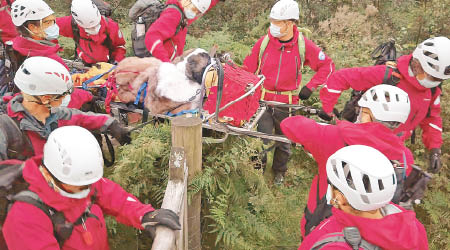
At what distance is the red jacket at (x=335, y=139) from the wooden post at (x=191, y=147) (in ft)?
3.15

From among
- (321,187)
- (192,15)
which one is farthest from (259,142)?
(192,15)

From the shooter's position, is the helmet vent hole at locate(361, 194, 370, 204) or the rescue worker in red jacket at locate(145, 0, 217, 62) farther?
the rescue worker in red jacket at locate(145, 0, 217, 62)

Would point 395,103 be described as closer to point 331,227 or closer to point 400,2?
point 331,227

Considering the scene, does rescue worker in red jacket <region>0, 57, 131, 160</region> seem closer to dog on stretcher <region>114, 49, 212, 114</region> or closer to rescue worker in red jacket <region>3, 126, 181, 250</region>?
rescue worker in red jacket <region>3, 126, 181, 250</region>

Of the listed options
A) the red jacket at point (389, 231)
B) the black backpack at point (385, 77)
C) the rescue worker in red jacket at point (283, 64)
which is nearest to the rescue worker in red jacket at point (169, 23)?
the rescue worker in red jacket at point (283, 64)

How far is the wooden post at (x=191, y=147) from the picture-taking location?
3.17 meters

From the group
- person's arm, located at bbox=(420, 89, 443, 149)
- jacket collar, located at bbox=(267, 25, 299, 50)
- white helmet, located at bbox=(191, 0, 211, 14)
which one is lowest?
person's arm, located at bbox=(420, 89, 443, 149)

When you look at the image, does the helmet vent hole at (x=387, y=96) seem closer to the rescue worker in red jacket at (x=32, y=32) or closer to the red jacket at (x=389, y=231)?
the red jacket at (x=389, y=231)

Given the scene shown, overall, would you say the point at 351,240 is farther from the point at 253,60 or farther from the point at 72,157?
the point at 253,60

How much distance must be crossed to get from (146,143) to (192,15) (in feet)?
8.28

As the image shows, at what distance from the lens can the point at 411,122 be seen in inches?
185

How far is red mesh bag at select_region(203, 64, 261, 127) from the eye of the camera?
4301 millimetres

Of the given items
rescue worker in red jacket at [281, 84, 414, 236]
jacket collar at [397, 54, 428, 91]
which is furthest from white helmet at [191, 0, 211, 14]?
jacket collar at [397, 54, 428, 91]

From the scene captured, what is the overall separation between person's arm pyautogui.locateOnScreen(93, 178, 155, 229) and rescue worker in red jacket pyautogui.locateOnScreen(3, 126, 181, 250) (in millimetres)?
118
